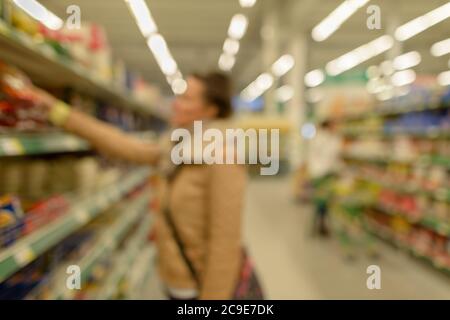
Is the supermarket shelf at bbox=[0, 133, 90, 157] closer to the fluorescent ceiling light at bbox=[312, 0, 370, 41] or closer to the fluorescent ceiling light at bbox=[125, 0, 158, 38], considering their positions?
the fluorescent ceiling light at bbox=[125, 0, 158, 38]

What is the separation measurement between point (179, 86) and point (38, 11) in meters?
0.53

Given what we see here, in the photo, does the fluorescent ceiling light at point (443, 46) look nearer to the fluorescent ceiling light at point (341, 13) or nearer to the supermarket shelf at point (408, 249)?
the fluorescent ceiling light at point (341, 13)

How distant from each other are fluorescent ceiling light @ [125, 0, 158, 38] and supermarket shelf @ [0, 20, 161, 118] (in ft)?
1.24

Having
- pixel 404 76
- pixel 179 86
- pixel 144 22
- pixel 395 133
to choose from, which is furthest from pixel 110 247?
pixel 395 133

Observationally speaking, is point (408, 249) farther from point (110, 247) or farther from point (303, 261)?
point (110, 247)

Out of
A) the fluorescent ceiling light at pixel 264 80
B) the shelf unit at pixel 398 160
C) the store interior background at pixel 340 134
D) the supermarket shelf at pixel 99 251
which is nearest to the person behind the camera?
the store interior background at pixel 340 134

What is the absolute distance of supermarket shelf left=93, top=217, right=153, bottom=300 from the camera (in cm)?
233

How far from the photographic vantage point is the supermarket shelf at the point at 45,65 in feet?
4.38

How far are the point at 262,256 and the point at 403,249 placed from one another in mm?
1773

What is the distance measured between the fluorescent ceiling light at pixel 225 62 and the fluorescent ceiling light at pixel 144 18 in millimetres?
290

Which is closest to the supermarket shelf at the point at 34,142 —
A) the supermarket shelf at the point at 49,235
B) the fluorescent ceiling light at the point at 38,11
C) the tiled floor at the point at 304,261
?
the supermarket shelf at the point at 49,235

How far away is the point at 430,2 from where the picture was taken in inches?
53.8
